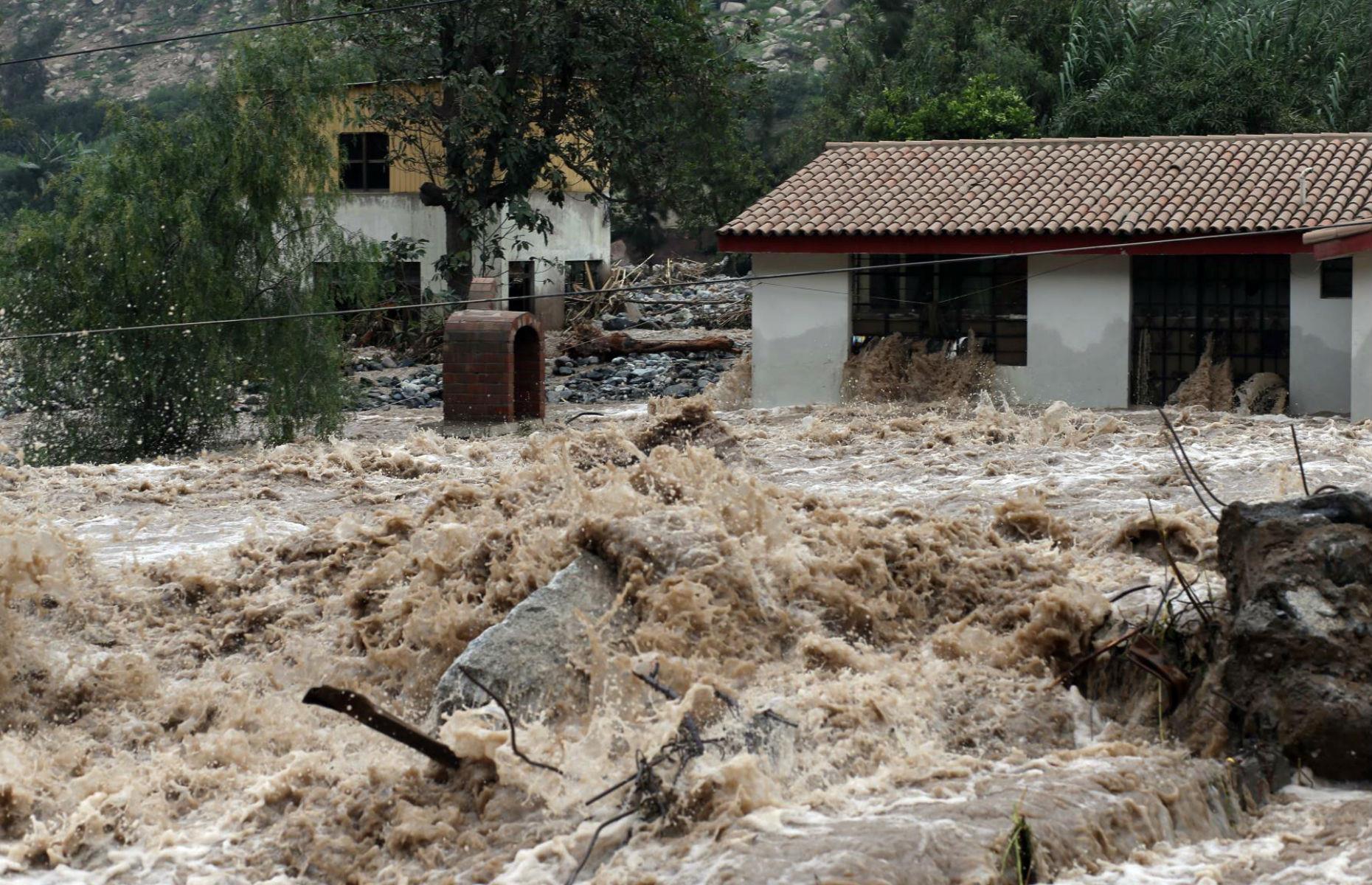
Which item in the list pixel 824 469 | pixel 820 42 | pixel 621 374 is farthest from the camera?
pixel 820 42

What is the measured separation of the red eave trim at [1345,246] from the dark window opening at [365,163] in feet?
56.8

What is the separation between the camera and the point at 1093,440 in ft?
42.3

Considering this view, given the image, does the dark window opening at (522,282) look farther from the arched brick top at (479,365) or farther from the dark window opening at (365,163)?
the arched brick top at (479,365)

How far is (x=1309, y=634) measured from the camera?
6.57 metres

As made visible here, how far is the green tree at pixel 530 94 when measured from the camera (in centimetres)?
2498

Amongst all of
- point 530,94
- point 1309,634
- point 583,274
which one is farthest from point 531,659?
point 583,274

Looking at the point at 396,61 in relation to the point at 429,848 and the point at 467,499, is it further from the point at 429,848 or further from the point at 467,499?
the point at 429,848

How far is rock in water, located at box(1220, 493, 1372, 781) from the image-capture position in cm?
643

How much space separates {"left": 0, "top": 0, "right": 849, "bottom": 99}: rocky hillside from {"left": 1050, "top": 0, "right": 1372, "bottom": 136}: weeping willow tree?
64.7 feet

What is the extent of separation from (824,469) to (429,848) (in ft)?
21.5

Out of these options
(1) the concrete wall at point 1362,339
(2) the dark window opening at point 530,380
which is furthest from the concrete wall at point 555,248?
(1) the concrete wall at point 1362,339

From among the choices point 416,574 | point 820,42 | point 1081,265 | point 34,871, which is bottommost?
point 34,871

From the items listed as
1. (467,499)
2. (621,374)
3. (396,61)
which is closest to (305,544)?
(467,499)

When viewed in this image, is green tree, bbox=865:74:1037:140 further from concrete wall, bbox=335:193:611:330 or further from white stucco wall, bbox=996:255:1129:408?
white stucco wall, bbox=996:255:1129:408
